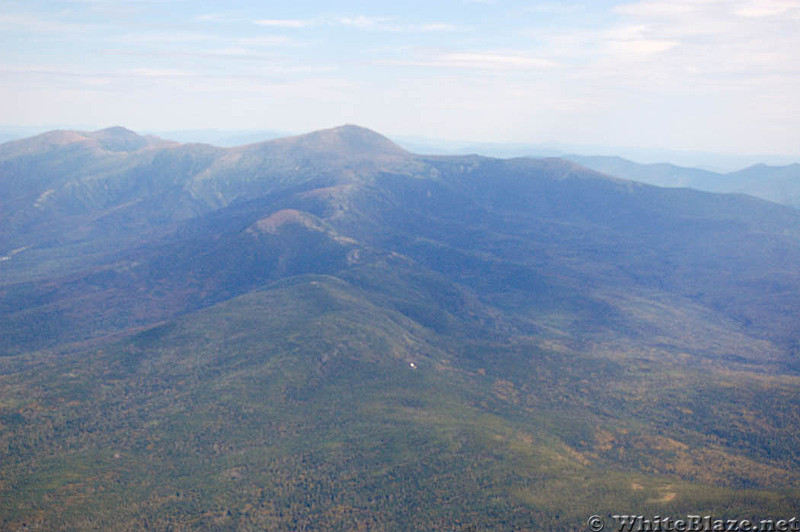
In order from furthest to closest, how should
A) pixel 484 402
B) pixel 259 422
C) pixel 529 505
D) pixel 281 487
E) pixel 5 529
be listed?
pixel 484 402, pixel 259 422, pixel 281 487, pixel 529 505, pixel 5 529

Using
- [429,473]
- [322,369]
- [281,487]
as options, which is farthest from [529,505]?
[322,369]

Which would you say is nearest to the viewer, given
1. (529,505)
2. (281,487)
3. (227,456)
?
(529,505)

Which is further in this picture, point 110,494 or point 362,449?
point 362,449

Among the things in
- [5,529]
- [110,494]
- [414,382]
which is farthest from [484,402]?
[5,529]

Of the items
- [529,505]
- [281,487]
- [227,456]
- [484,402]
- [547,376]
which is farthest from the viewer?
[547,376]

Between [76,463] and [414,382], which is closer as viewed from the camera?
[76,463]

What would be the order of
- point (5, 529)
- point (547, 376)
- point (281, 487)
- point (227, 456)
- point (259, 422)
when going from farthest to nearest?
point (547, 376) < point (259, 422) < point (227, 456) < point (281, 487) < point (5, 529)

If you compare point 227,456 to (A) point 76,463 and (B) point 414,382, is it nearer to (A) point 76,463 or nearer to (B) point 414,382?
(A) point 76,463

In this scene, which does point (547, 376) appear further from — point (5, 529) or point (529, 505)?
point (5, 529)
